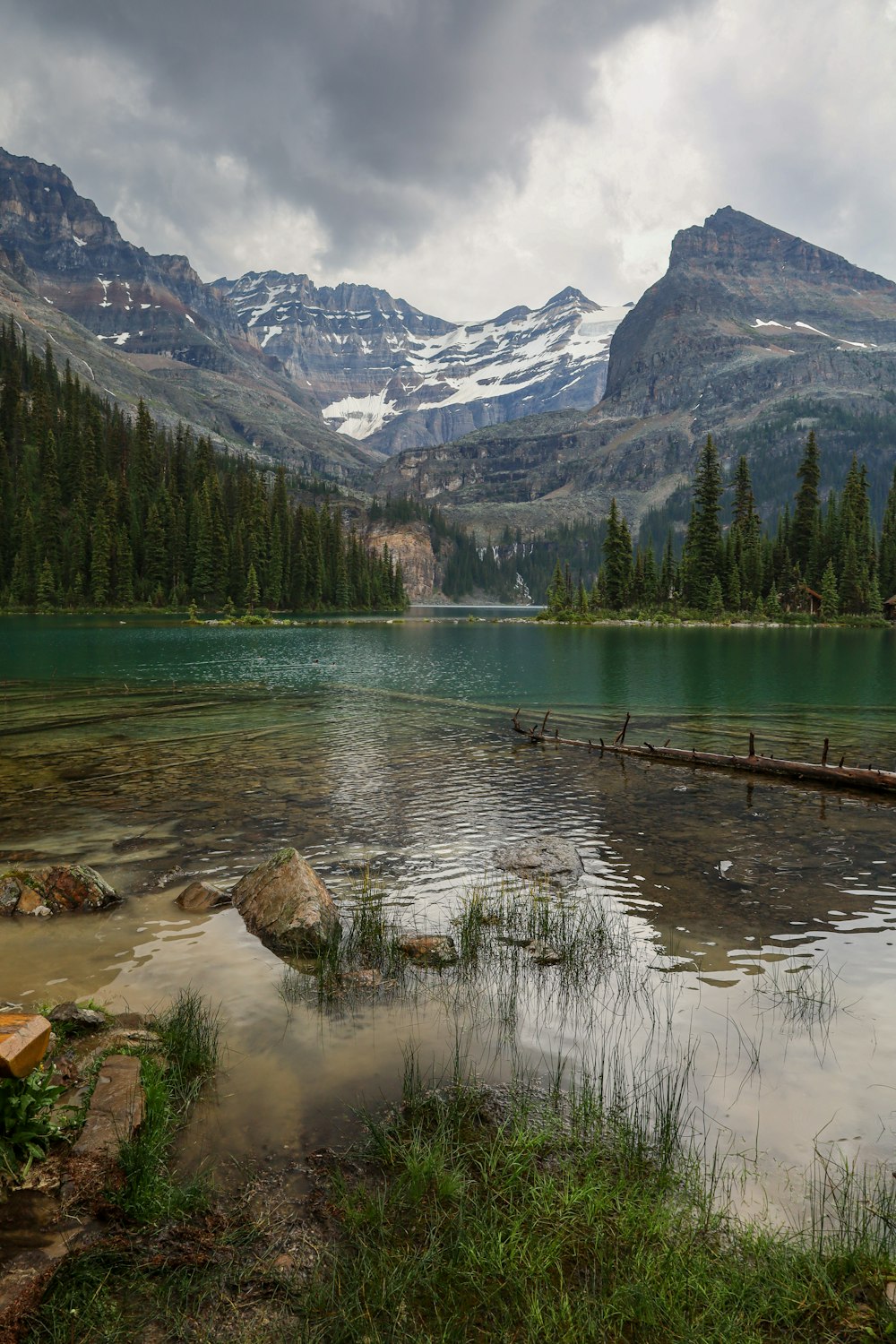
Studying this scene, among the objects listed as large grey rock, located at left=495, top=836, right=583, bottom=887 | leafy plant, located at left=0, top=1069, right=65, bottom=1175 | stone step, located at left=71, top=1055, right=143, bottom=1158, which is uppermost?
leafy plant, located at left=0, top=1069, right=65, bottom=1175

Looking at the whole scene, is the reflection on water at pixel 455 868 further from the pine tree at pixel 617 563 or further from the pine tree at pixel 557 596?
the pine tree at pixel 557 596

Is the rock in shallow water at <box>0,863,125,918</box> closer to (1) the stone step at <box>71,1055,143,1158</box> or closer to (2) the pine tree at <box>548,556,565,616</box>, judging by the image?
(1) the stone step at <box>71,1055,143,1158</box>

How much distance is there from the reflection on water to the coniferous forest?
412 feet

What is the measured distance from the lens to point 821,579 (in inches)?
5305

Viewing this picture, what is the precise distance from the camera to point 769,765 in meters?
23.5

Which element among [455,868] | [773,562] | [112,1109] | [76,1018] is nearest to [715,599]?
[773,562]

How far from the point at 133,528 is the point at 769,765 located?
554 feet

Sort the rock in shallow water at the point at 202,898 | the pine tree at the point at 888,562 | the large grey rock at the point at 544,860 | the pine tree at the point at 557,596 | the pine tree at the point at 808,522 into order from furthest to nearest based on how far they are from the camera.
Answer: the pine tree at the point at 557,596 → the pine tree at the point at 888,562 → the pine tree at the point at 808,522 → the large grey rock at the point at 544,860 → the rock in shallow water at the point at 202,898

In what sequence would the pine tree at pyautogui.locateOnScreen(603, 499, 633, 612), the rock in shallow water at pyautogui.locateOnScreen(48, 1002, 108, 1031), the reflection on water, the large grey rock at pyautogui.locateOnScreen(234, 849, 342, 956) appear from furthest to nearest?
the pine tree at pyautogui.locateOnScreen(603, 499, 633, 612) < the large grey rock at pyautogui.locateOnScreen(234, 849, 342, 956) < the rock in shallow water at pyautogui.locateOnScreen(48, 1002, 108, 1031) < the reflection on water

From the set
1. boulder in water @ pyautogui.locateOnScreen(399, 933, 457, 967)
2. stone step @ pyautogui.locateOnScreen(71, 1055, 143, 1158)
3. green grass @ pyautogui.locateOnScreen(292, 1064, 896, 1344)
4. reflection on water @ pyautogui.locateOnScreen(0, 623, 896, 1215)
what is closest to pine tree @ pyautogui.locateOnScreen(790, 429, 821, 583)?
reflection on water @ pyautogui.locateOnScreen(0, 623, 896, 1215)

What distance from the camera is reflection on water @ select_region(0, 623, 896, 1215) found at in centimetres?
812

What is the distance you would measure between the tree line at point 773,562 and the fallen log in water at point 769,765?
384ft

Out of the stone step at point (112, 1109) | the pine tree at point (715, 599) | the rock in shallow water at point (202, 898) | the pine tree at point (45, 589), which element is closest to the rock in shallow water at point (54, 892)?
the rock in shallow water at point (202, 898)

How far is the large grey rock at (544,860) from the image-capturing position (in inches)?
600
